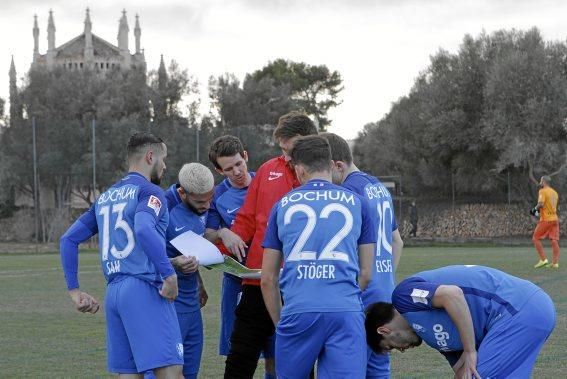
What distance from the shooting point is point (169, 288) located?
6.28 meters

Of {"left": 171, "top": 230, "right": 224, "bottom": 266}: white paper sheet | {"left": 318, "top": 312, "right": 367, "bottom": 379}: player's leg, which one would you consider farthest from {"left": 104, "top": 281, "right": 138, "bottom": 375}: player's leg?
{"left": 318, "top": 312, "right": 367, "bottom": 379}: player's leg

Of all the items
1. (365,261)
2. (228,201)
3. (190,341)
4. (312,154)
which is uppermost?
(312,154)

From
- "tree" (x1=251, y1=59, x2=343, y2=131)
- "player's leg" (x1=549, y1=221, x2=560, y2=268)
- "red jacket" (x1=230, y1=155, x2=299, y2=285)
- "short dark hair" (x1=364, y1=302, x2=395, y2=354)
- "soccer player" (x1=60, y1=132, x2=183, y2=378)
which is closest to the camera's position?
"short dark hair" (x1=364, y1=302, x2=395, y2=354)

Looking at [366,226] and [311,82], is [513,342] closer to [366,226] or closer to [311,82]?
[366,226]

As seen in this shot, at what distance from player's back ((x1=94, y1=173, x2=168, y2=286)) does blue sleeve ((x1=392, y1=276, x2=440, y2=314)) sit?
5.38 feet

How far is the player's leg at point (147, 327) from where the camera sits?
6297 millimetres

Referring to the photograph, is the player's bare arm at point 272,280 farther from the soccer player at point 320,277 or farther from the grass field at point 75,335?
the grass field at point 75,335

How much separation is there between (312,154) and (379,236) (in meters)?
1.09

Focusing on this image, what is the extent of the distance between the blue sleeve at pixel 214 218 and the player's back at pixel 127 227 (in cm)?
103

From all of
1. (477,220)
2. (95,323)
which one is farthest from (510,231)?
(95,323)

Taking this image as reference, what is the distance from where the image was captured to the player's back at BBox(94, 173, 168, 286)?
20.9ft

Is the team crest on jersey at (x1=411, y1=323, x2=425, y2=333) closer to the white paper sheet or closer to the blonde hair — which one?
the white paper sheet

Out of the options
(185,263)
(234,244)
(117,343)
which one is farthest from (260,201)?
(117,343)

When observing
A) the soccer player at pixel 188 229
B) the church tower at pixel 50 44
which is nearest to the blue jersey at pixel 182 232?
the soccer player at pixel 188 229
